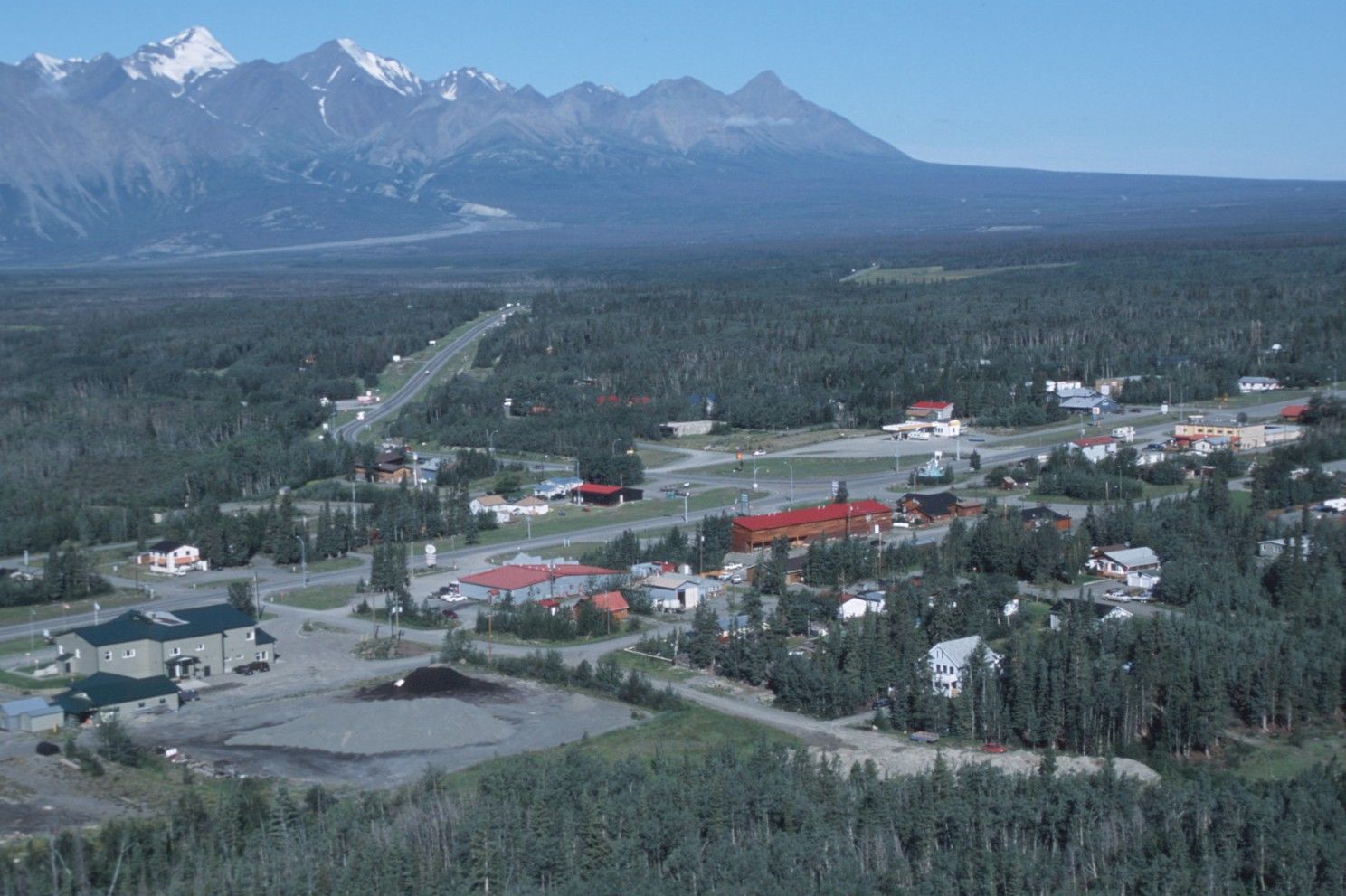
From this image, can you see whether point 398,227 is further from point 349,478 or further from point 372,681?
point 372,681

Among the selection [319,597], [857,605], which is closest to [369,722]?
[857,605]

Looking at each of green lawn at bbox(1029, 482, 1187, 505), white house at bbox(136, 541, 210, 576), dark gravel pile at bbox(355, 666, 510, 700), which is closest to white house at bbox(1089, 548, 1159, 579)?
green lawn at bbox(1029, 482, 1187, 505)

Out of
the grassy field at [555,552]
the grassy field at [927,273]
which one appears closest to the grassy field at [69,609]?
the grassy field at [555,552]

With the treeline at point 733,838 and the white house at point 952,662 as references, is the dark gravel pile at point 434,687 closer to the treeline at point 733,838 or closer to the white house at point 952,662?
the treeline at point 733,838

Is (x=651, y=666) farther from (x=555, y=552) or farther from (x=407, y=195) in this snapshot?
(x=407, y=195)

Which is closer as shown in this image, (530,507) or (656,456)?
(530,507)
